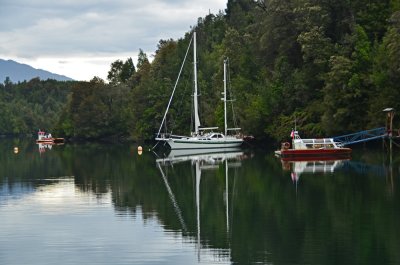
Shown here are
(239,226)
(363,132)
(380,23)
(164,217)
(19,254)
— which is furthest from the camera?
(380,23)

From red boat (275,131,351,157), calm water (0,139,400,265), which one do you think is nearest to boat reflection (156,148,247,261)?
calm water (0,139,400,265)

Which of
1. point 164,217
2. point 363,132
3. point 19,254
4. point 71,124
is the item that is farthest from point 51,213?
point 71,124

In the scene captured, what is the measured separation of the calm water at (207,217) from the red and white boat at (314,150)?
10844mm

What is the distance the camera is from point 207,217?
27.4m

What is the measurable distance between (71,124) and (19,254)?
434ft

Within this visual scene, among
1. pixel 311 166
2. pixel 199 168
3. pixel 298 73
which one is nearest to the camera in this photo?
pixel 311 166

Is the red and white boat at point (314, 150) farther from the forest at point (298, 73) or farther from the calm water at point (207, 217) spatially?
the calm water at point (207, 217)

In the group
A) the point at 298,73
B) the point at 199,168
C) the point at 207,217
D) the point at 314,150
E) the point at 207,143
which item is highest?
the point at 298,73

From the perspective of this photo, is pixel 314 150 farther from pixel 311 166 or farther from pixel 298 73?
pixel 298 73

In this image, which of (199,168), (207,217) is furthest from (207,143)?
(207,217)

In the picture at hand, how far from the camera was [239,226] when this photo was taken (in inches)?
978

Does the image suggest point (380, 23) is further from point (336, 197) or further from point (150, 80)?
point (150, 80)

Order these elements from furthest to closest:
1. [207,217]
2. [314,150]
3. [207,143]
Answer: [207,143] → [314,150] → [207,217]

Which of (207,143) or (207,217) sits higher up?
(207,143)
